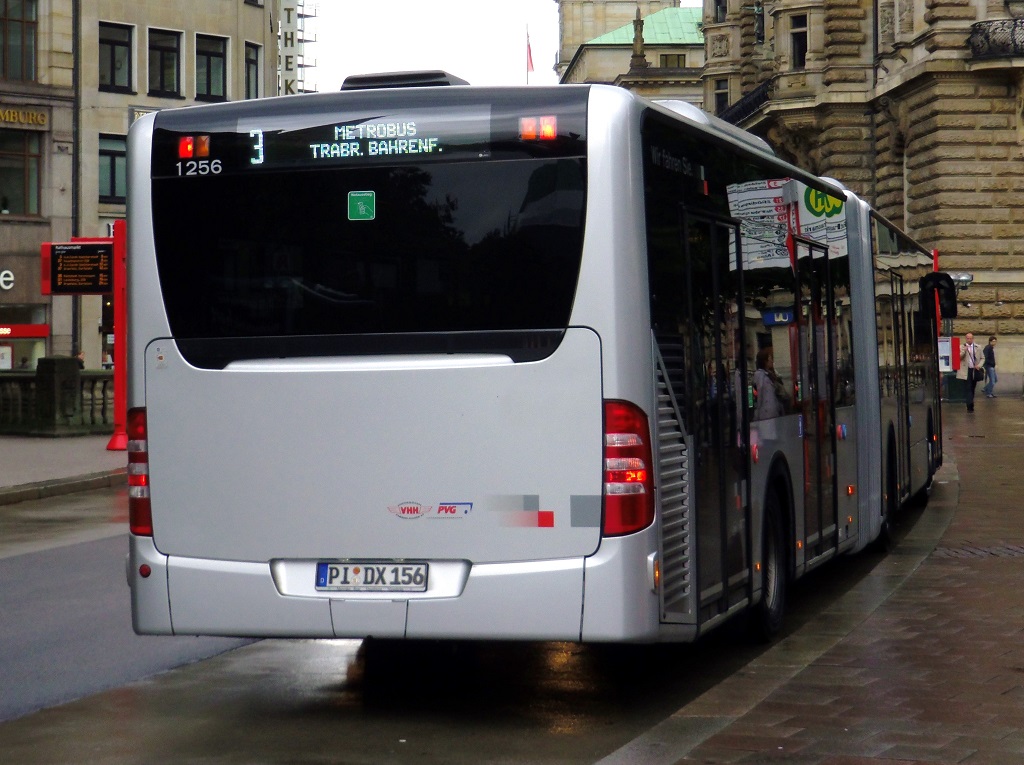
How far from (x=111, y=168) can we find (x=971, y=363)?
2585cm

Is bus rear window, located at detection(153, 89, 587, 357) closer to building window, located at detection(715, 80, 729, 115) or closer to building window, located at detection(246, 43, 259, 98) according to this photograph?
building window, located at detection(246, 43, 259, 98)

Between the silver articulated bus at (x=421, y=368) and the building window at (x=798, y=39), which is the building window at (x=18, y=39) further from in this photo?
the silver articulated bus at (x=421, y=368)

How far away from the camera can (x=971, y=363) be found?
38.8m

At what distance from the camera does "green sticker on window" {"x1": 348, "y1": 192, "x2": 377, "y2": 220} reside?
7016 mm

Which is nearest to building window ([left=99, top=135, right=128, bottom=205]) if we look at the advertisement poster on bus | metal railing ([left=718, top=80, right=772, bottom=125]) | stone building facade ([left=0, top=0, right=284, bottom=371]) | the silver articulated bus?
stone building facade ([left=0, top=0, right=284, bottom=371])

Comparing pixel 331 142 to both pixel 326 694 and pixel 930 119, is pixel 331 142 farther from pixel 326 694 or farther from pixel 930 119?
pixel 930 119

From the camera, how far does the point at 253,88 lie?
55312 mm

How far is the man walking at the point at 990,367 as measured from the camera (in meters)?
42.4

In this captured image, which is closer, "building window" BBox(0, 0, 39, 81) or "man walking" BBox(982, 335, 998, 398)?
"man walking" BBox(982, 335, 998, 398)

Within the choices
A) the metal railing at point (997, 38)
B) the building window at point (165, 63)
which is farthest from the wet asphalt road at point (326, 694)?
the building window at point (165, 63)

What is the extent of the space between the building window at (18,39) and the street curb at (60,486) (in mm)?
30001

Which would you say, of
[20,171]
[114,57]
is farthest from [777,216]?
[114,57]

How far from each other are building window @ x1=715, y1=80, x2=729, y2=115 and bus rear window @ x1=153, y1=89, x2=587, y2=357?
6930 cm

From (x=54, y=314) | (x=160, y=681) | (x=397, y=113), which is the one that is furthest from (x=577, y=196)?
Answer: (x=54, y=314)
